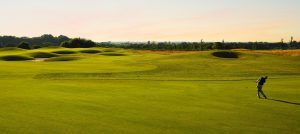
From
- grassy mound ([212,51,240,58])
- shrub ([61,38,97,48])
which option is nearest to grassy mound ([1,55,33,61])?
grassy mound ([212,51,240,58])

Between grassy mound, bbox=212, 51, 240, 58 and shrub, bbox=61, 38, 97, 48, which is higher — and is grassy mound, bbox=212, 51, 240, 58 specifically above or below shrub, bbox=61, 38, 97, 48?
below

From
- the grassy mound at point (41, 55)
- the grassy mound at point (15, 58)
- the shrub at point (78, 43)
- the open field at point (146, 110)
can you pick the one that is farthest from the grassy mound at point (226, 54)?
the shrub at point (78, 43)

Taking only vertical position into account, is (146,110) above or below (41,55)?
below

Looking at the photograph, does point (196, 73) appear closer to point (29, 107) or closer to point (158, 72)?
point (158, 72)

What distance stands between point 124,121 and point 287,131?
6.81m

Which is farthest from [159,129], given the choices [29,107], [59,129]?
[29,107]

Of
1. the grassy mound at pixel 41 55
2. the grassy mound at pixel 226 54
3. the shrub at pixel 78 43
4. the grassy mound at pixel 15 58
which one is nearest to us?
the grassy mound at pixel 226 54

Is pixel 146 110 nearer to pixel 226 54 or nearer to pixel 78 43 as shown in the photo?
pixel 226 54

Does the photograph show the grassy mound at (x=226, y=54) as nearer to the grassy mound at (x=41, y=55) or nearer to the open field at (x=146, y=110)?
the grassy mound at (x=41, y=55)

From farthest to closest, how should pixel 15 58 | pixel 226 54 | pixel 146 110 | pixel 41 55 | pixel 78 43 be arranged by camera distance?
pixel 78 43 < pixel 41 55 < pixel 15 58 < pixel 226 54 < pixel 146 110

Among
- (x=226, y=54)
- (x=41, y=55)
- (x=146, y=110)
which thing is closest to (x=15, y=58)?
(x=41, y=55)

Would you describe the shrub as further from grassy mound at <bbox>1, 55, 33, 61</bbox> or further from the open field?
the open field

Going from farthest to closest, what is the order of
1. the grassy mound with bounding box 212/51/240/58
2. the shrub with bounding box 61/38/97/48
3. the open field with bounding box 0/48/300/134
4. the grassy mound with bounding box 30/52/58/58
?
the shrub with bounding box 61/38/97/48, the grassy mound with bounding box 30/52/58/58, the grassy mound with bounding box 212/51/240/58, the open field with bounding box 0/48/300/134

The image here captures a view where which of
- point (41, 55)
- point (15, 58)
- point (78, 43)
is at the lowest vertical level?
point (15, 58)
